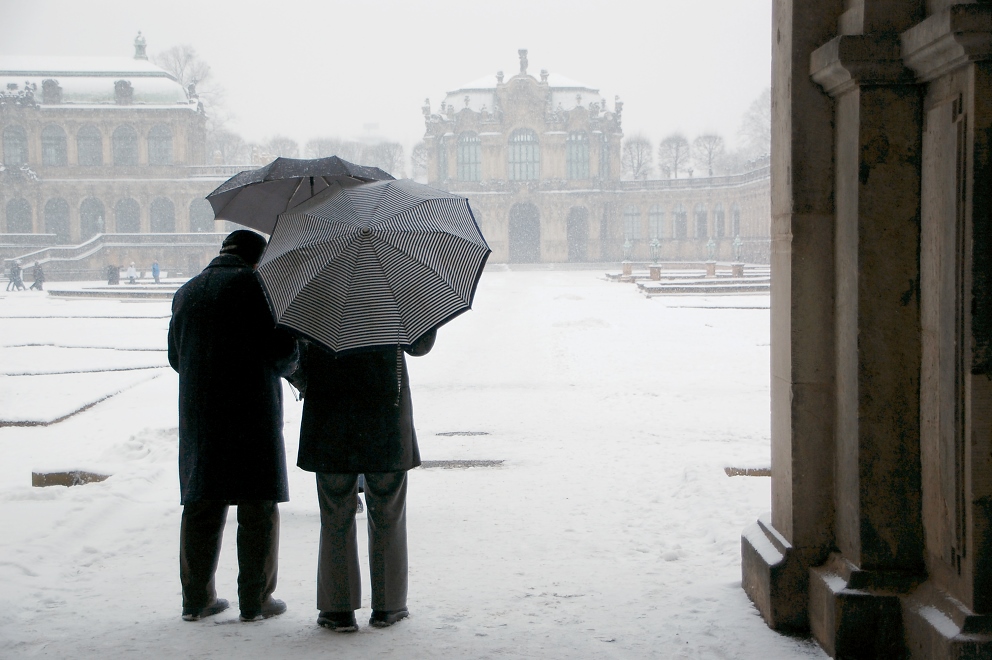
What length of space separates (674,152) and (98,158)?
139 ft

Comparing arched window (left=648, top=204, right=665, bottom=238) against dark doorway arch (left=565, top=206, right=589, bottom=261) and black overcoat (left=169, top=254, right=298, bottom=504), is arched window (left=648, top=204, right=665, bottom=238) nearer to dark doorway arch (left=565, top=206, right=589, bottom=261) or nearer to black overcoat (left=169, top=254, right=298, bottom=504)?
dark doorway arch (left=565, top=206, right=589, bottom=261)

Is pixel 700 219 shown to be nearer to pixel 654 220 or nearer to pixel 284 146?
pixel 654 220

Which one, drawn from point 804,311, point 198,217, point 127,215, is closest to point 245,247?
point 804,311

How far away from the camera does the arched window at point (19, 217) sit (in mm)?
54625

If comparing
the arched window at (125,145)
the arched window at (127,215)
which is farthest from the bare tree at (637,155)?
the arched window at (127,215)

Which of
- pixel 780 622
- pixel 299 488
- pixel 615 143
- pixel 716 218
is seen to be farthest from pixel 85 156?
pixel 780 622

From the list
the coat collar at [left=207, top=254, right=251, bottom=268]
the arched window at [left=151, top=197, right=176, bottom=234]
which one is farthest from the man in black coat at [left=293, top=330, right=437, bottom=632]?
the arched window at [left=151, top=197, right=176, bottom=234]

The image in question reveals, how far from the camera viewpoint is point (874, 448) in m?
3.18

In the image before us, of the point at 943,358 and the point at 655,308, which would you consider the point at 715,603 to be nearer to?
the point at 943,358

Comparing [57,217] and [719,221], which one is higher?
[57,217]

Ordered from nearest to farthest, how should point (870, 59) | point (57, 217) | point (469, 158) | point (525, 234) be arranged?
1. point (870, 59)
2. point (57, 217)
3. point (525, 234)
4. point (469, 158)

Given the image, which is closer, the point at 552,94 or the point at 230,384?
the point at 230,384

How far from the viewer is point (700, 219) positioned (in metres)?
59.0

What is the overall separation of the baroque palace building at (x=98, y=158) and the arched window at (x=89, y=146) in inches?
2.4
